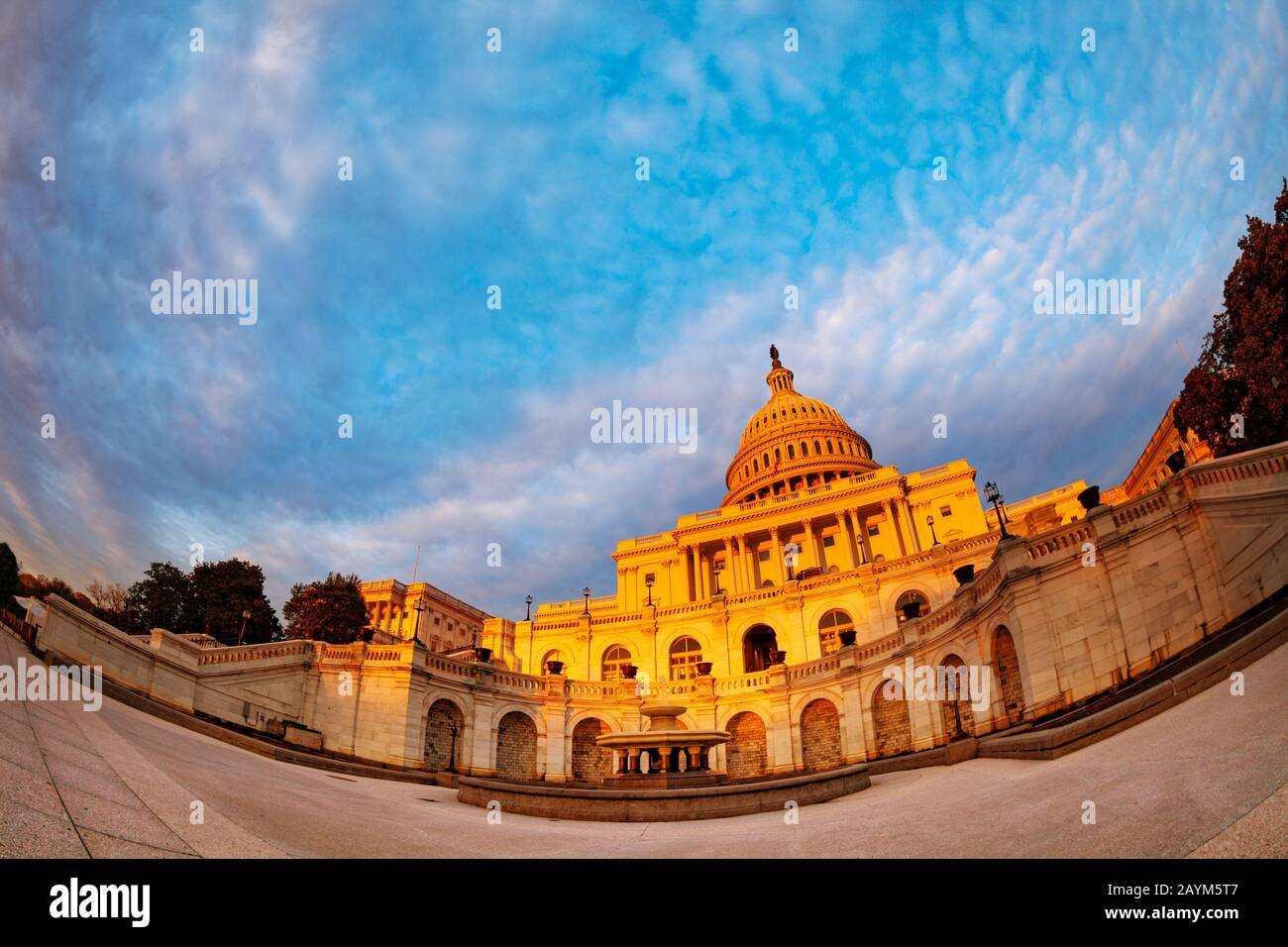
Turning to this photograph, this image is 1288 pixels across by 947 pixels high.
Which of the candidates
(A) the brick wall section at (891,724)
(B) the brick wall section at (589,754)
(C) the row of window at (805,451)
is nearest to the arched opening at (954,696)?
(A) the brick wall section at (891,724)

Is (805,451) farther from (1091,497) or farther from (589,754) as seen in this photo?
(1091,497)

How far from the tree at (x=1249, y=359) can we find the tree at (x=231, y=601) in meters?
63.6

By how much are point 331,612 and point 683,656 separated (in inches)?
1157

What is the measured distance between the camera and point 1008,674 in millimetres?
18891

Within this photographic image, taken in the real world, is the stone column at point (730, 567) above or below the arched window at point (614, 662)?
above

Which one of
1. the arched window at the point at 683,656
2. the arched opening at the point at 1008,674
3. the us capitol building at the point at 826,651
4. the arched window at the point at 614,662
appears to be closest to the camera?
the us capitol building at the point at 826,651

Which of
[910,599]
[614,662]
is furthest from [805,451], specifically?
[614,662]

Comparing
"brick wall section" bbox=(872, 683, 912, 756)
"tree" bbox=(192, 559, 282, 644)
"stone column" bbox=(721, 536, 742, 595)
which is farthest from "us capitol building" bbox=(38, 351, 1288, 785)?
"tree" bbox=(192, 559, 282, 644)

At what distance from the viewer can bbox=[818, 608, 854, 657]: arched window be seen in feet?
147

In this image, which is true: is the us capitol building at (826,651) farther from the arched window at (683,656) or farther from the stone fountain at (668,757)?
the stone fountain at (668,757)

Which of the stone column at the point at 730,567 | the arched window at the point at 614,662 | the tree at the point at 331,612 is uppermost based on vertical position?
the stone column at the point at 730,567

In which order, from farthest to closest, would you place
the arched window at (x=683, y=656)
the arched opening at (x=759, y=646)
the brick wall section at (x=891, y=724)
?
1. the arched opening at (x=759, y=646)
2. the arched window at (x=683, y=656)
3. the brick wall section at (x=891, y=724)

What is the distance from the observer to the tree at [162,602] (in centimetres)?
4906
